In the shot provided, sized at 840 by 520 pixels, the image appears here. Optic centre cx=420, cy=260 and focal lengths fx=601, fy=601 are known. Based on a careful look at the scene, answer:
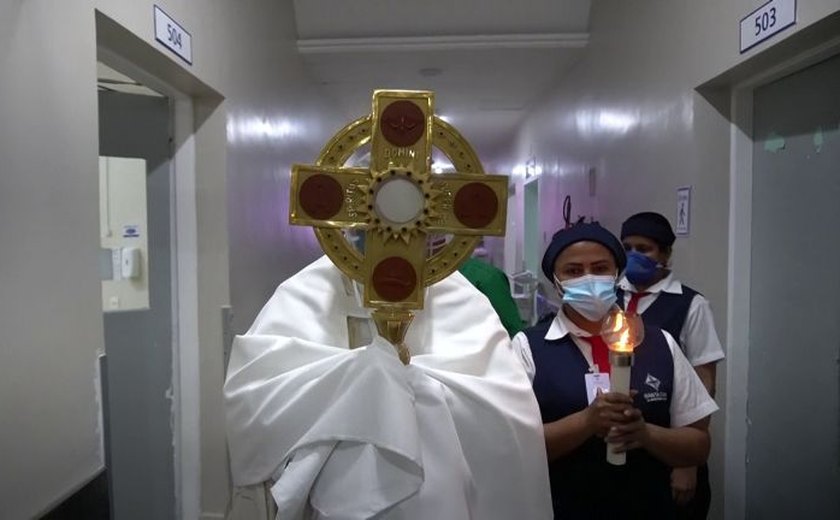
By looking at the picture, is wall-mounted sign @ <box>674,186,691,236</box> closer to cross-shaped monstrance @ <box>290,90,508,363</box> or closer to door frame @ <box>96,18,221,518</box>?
cross-shaped monstrance @ <box>290,90,508,363</box>

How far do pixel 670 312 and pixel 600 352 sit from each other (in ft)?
1.94

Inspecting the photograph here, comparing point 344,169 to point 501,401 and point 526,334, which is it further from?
point 526,334

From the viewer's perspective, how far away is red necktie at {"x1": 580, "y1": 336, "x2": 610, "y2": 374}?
1182 mm

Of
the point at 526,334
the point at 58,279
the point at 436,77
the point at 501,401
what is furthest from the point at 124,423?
the point at 436,77

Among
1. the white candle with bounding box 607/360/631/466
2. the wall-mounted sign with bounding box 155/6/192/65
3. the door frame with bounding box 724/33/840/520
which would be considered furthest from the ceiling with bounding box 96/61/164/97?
the door frame with bounding box 724/33/840/520

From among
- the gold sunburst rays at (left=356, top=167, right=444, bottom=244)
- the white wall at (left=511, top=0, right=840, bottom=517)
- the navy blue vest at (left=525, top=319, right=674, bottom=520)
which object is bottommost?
the navy blue vest at (left=525, top=319, right=674, bottom=520)

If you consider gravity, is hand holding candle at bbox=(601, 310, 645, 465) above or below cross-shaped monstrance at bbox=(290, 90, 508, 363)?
below

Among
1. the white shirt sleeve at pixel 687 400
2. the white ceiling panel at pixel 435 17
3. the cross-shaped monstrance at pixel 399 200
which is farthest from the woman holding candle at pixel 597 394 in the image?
the white ceiling panel at pixel 435 17

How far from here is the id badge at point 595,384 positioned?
3.74 feet

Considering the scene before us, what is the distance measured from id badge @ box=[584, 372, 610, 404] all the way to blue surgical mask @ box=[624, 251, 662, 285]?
2.16 feet

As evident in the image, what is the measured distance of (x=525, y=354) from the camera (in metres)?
1.21

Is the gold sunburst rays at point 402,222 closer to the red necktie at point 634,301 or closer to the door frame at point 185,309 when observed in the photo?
the red necktie at point 634,301

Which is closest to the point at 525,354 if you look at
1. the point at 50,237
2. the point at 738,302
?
the point at 50,237

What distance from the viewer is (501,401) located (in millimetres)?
892
